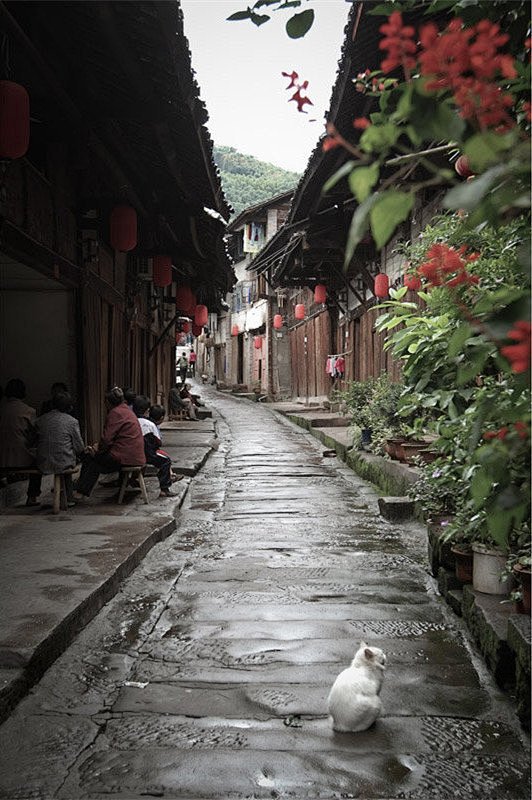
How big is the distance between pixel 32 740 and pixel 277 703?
1.24m

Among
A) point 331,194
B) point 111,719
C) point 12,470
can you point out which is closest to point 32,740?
point 111,719

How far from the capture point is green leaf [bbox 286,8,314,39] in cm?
243

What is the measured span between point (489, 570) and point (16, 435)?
19.0 ft

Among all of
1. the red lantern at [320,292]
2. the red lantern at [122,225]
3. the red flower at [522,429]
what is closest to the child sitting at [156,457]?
the red lantern at [122,225]

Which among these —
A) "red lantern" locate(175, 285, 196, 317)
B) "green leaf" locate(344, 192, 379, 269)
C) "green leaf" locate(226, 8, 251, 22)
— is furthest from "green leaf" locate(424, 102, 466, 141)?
"red lantern" locate(175, 285, 196, 317)

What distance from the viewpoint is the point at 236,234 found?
4678 cm

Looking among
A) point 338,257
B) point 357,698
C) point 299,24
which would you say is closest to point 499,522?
point 299,24

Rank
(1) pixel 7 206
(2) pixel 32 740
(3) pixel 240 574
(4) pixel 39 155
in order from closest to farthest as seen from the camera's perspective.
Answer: (2) pixel 32 740, (3) pixel 240 574, (1) pixel 7 206, (4) pixel 39 155

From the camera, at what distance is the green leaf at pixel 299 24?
7.98ft

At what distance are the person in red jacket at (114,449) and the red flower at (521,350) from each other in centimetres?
835

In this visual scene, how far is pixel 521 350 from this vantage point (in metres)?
1.38

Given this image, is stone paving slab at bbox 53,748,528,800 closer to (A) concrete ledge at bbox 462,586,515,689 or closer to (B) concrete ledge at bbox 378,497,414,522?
(A) concrete ledge at bbox 462,586,515,689

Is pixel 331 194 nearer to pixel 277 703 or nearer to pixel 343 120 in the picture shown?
pixel 343 120

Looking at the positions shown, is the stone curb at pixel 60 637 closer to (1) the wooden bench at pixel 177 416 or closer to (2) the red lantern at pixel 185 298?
(2) the red lantern at pixel 185 298
